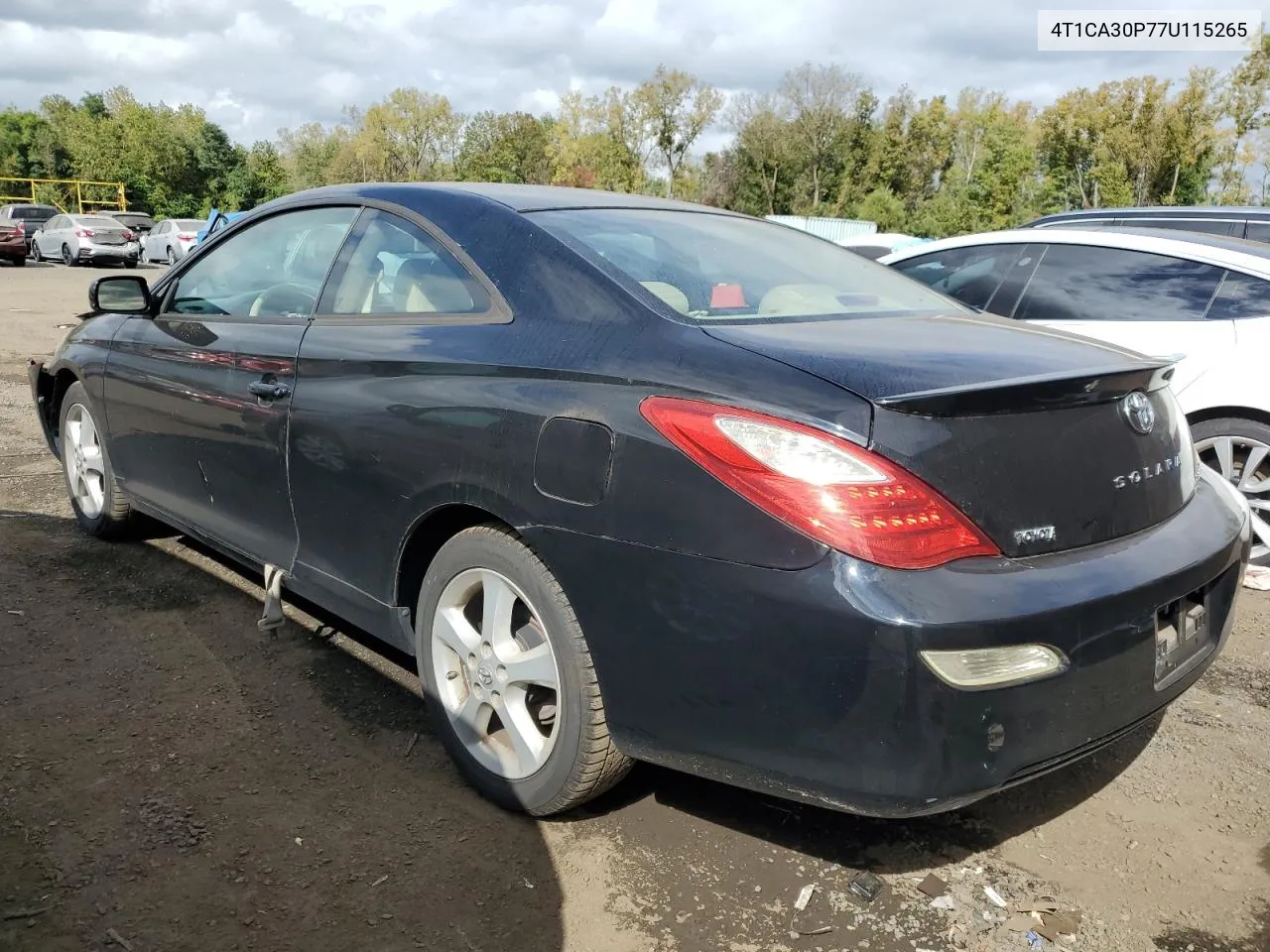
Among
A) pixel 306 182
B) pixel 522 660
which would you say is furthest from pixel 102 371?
pixel 306 182

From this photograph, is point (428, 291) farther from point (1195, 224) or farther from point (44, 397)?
point (1195, 224)

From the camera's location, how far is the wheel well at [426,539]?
2.57 m

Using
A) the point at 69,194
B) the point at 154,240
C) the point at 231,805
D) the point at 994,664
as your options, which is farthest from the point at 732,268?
the point at 69,194

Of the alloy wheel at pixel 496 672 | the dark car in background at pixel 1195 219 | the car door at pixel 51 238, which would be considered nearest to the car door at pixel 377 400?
the alloy wheel at pixel 496 672

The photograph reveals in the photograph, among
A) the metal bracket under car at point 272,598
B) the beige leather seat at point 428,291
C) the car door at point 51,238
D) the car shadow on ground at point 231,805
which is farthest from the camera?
the car door at point 51,238

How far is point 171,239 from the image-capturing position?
1102 inches

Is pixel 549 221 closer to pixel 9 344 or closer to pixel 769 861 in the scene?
pixel 769 861

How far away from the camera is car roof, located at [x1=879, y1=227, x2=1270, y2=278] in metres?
4.65

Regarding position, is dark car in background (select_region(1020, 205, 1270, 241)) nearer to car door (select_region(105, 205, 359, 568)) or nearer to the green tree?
car door (select_region(105, 205, 359, 568))

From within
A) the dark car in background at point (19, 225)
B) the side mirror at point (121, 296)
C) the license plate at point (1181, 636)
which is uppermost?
the dark car in background at point (19, 225)

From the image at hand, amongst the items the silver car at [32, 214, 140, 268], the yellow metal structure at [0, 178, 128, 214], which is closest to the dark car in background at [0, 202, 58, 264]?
the silver car at [32, 214, 140, 268]

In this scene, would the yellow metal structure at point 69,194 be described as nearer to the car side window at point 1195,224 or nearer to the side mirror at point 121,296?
the side mirror at point 121,296

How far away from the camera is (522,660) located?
2.47 metres

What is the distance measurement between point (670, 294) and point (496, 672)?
1.06 m
